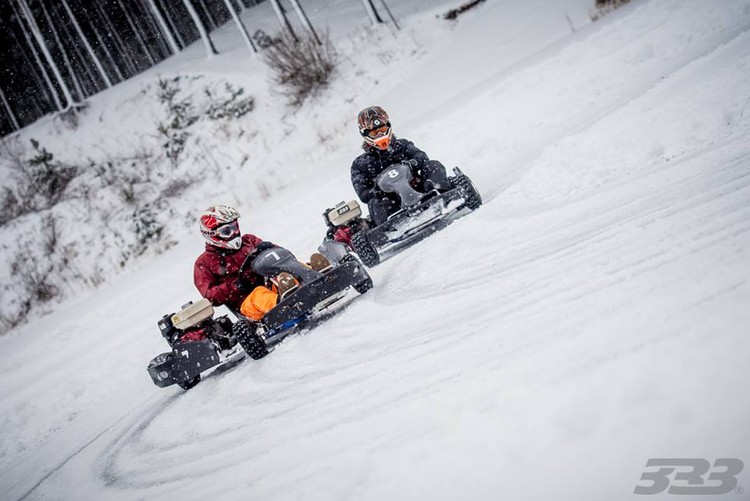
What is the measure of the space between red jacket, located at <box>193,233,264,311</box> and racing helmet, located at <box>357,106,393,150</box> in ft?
6.78

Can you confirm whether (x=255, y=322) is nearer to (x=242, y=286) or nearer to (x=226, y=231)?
(x=242, y=286)

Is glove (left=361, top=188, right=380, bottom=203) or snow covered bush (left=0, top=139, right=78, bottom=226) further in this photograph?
snow covered bush (left=0, top=139, right=78, bottom=226)

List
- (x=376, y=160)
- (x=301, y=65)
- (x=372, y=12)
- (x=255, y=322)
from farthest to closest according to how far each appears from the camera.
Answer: (x=372, y=12) < (x=301, y=65) < (x=376, y=160) < (x=255, y=322)

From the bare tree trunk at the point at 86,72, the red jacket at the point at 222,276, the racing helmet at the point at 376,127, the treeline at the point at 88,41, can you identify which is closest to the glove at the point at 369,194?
the racing helmet at the point at 376,127

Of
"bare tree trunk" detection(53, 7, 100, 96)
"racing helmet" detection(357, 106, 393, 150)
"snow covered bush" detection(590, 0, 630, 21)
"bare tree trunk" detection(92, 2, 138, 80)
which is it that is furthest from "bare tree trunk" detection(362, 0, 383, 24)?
"bare tree trunk" detection(53, 7, 100, 96)

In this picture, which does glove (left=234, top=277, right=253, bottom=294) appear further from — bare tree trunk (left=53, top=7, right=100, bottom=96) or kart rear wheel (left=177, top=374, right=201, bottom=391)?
bare tree trunk (left=53, top=7, right=100, bottom=96)

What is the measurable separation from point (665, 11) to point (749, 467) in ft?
28.2

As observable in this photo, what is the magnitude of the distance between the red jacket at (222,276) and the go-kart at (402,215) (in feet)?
3.15

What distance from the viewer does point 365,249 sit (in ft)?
16.1

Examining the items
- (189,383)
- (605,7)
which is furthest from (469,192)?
(605,7)

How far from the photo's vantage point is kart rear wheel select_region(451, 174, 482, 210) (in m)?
4.73

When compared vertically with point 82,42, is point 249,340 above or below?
below

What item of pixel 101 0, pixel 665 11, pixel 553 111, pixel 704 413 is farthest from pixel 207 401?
pixel 101 0

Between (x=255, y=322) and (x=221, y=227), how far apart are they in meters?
1.10
